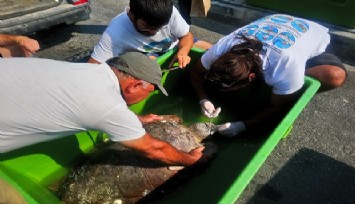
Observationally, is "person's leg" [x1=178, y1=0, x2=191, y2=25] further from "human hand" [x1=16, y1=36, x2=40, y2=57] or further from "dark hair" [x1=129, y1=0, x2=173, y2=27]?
"human hand" [x1=16, y1=36, x2=40, y2=57]

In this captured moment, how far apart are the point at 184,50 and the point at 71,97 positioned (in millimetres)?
1546

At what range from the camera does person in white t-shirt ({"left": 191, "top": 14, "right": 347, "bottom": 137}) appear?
8.90ft

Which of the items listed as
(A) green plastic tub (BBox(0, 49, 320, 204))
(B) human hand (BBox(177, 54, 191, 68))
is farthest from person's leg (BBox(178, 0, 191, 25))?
(B) human hand (BBox(177, 54, 191, 68))

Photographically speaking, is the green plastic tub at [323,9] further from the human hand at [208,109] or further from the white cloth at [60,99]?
the white cloth at [60,99]

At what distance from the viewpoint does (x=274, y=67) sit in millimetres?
2779

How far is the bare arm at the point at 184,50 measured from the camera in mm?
3191

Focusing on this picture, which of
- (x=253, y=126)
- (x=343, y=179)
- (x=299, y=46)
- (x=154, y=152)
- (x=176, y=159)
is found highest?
(x=299, y=46)

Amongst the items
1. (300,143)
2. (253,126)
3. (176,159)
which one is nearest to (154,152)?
(176,159)

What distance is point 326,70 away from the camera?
3117 mm

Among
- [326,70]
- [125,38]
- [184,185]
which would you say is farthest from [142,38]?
[326,70]

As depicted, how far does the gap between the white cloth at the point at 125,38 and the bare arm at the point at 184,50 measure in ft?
0.24

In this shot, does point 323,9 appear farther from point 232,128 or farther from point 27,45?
point 27,45

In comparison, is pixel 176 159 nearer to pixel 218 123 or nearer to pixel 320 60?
pixel 218 123

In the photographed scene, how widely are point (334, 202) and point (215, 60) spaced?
5.00 ft
